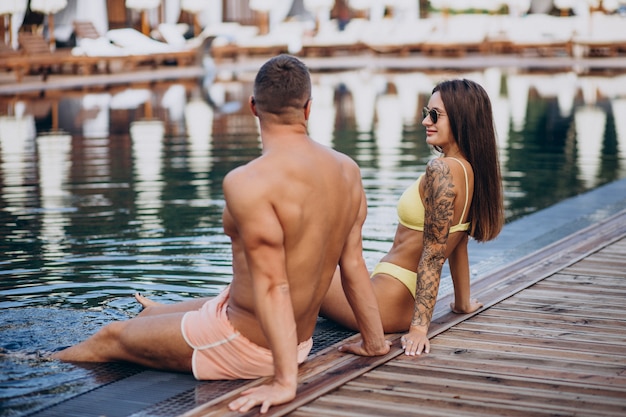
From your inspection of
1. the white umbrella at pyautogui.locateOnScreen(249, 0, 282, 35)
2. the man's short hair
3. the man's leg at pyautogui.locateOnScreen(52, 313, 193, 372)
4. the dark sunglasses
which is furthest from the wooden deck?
the white umbrella at pyautogui.locateOnScreen(249, 0, 282, 35)

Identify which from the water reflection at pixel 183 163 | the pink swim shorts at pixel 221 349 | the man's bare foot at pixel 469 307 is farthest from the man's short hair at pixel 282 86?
the water reflection at pixel 183 163

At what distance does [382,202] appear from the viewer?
8.43 meters

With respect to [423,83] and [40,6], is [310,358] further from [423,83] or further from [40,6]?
[40,6]

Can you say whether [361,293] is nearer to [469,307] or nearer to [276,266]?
[276,266]

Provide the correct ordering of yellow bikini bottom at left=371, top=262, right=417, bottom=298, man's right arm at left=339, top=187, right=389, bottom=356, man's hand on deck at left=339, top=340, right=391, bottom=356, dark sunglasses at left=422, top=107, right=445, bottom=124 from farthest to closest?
yellow bikini bottom at left=371, top=262, right=417, bottom=298 → dark sunglasses at left=422, top=107, right=445, bottom=124 → man's hand on deck at left=339, top=340, right=391, bottom=356 → man's right arm at left=339, top=187, right=389, bottom=356

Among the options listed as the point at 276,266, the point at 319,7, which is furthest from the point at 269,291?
the point at 319,7

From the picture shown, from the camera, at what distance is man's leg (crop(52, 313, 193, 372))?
386 centimetres

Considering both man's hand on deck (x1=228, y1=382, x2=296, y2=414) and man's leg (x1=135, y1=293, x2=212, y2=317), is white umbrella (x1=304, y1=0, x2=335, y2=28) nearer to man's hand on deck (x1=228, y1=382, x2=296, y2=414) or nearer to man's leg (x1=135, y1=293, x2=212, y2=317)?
man's leg (x1=135, y1=293, x2=212, y2=317)

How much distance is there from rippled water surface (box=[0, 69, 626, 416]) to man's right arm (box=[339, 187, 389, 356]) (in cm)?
102

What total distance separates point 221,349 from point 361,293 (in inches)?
21.8

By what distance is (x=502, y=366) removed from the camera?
3.87 metres

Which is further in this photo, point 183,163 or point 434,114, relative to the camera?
point 183,163

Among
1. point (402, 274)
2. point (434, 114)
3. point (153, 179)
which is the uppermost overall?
point (434, 114)

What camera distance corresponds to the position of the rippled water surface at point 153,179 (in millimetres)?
5184
